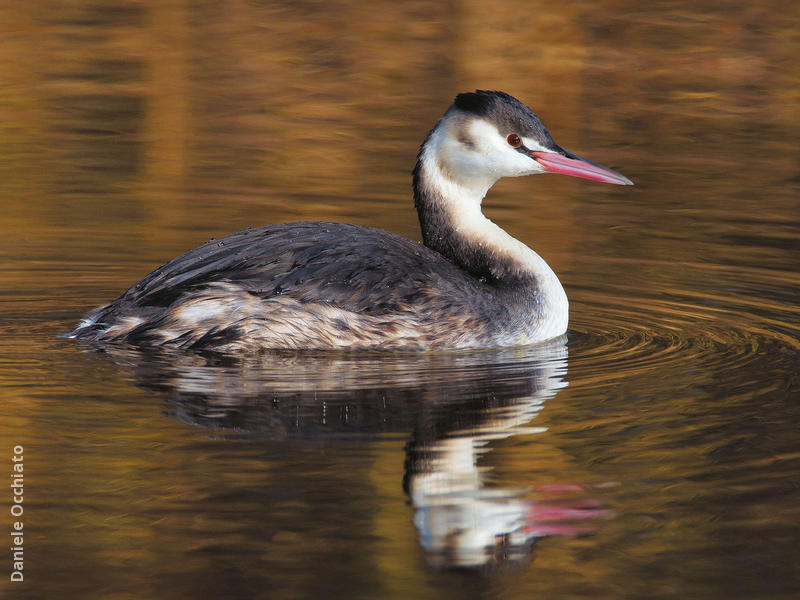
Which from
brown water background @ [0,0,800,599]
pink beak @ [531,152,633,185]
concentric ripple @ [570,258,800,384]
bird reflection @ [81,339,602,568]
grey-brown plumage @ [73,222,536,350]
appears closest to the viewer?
brown water background @ [0,0,800,599]

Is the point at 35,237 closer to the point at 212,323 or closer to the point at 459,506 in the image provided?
the point at 212,323

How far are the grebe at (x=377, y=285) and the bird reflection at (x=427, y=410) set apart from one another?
12 cm

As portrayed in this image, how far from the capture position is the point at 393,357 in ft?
26.3

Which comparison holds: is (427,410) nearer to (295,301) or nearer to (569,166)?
(295,301)

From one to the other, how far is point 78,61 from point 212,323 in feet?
36.1

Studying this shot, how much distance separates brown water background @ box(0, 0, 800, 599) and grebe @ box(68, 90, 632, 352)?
0.21 m

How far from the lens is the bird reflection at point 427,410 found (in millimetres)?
5770

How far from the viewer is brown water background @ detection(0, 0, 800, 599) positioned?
5492 millimetres

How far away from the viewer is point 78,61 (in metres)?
18.2

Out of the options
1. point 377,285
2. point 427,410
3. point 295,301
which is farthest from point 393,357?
point 427,410

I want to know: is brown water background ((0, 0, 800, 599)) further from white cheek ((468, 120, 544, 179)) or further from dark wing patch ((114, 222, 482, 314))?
white cheek ((468, 120, 544, 179))

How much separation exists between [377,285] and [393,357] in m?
0.39

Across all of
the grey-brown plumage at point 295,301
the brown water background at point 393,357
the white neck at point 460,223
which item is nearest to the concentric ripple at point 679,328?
the brown water background at point 393,357

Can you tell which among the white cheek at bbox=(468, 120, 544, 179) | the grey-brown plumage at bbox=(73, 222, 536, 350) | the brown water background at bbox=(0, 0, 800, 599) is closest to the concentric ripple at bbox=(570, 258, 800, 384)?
the brown water background at bbox=(0, 0, 800, 599)
